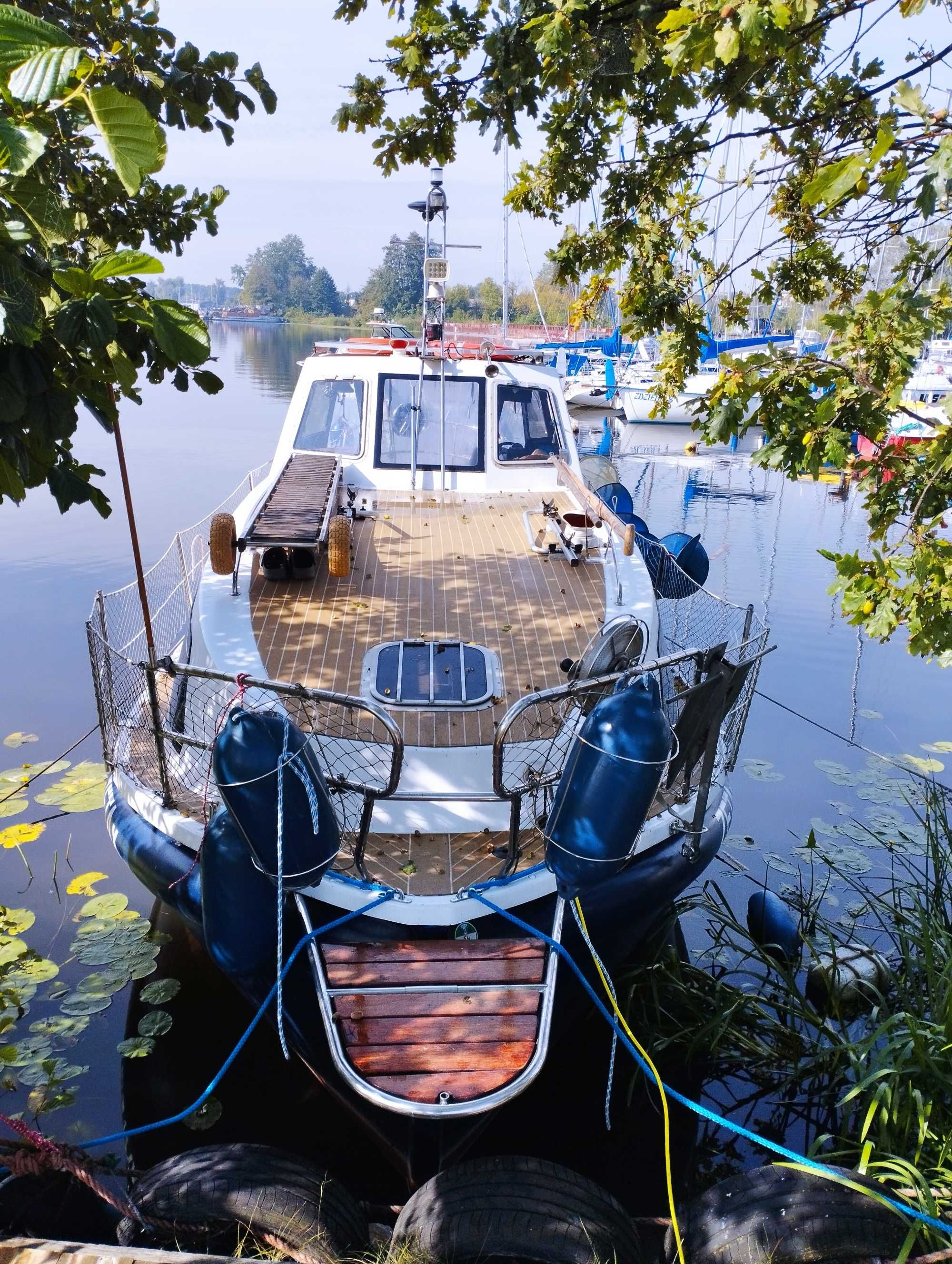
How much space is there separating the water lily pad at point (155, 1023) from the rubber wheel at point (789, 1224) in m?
3.10

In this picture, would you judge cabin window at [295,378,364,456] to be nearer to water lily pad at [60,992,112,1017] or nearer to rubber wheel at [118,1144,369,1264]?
water lily pad at [60,992,112,1017]

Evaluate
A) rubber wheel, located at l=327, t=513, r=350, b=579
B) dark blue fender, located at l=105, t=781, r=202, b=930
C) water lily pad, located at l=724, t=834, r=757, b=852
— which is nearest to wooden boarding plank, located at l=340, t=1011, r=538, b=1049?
dark blue fender, located at l=105, t=781, r=202, b=930

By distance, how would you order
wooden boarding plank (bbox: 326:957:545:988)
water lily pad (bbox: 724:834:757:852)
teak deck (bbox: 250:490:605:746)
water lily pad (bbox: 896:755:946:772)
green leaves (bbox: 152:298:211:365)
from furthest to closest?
water lily pad (bbox: 896:755:946:772), water lily pad (bbox: 724:834:757:852), teak deck (bbox: 250:490:605:746), wooden boarding plank (bbox: 326:957:545:988), green leaves (bbox: 152:298:211:365)

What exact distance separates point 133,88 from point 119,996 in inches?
198

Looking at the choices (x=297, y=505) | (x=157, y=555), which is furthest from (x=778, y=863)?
(x=157, y=555)

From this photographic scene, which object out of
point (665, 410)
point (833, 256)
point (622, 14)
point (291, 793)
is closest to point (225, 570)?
point (291, 793)

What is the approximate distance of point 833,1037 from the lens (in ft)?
15.3

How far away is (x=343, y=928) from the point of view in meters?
3.95

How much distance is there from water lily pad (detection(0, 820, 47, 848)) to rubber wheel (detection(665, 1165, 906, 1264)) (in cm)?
557

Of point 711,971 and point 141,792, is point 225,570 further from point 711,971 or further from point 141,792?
point 711,971

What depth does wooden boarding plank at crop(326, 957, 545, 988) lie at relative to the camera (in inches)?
149

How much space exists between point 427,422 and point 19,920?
505cm

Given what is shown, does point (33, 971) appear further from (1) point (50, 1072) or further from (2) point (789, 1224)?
(2) point (789, 1224)

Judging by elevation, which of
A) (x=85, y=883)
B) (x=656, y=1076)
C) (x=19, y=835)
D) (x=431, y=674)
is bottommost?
(x=85, y=883)
